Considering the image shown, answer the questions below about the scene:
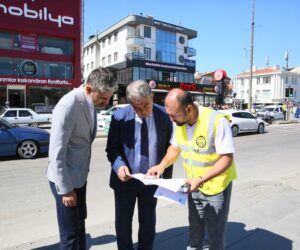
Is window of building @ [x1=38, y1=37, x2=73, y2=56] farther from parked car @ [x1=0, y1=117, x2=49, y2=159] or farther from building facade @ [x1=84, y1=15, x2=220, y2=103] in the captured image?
parked car @ [x1=0, y1=117, x2=49, y2=159]

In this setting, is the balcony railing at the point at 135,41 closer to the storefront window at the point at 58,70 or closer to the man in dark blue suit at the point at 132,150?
the storefront window at the point at 58,70

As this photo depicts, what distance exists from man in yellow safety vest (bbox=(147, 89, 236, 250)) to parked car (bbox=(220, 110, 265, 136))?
1575cm

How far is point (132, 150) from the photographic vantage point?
293 cm

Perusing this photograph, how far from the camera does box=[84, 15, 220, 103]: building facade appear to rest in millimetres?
48375

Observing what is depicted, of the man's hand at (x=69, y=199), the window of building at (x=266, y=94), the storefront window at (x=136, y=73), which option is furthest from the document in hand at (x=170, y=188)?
the window of building at (x=266, y=94)

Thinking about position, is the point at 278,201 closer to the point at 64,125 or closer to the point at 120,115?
the point at 120,115

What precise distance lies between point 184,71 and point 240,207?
49.1 meters

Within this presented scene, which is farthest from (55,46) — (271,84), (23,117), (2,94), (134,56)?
(271,84)

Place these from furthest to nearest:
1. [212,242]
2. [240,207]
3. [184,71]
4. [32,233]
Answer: [184,71]
[240,207]
[32,233]
[212,242]

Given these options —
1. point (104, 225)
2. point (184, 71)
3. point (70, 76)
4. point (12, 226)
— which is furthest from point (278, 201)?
point (184, 71)

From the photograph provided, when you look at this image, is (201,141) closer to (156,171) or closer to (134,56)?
(156,171)

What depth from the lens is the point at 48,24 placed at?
32469mm

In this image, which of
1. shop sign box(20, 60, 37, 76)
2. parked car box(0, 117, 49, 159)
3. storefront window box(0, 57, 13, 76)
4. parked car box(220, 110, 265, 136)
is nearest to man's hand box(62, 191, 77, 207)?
parked car box(0, 117, 49, 159)

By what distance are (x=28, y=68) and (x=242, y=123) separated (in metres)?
21.3
